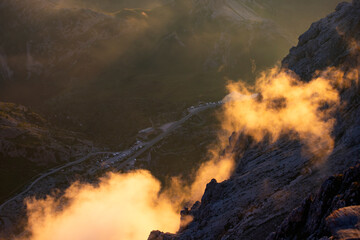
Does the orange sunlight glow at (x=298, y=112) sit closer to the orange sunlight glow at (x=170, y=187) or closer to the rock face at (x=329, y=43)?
the orange sunlight glow at (x=170, y=187)

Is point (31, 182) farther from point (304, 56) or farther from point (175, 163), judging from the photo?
point (304, 56)

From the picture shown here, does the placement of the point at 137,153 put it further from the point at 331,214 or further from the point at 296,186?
the point at 331,214

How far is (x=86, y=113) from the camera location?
566ft

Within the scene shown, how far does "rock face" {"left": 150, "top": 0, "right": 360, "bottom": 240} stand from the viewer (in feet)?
83.3

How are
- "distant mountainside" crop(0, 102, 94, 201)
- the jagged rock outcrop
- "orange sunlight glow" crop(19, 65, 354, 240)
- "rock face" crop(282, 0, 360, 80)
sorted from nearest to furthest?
the jagged rock outcrop → "orange sunlight glow" crop(19, 65, 354, 240) → "rock face" crop(282, 0, 360, 80) → "distant mountainside" crop(0, 102, 94, 201)

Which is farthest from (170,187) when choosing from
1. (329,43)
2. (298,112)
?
(329,43)

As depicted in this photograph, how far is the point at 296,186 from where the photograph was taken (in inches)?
1457

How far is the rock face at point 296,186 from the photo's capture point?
25375mm

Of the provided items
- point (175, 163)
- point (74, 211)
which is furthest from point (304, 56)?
point (74, 211)

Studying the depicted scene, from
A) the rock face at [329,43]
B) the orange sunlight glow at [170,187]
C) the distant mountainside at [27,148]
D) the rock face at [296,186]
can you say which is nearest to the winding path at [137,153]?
the distant mountainside at [27,148]

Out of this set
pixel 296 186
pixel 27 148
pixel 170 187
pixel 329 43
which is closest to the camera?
pixel 296 186

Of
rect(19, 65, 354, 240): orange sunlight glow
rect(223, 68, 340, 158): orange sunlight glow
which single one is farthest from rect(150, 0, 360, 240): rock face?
rect(19, 65, 354, 240): orange sunlight glow

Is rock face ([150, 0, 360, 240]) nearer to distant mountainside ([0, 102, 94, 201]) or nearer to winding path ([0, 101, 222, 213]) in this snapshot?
winding path ([0, 101, 222, 213])

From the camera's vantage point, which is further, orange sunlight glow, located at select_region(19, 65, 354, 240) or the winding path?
the winding path
